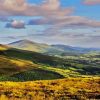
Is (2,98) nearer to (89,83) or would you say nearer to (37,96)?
(37,96)

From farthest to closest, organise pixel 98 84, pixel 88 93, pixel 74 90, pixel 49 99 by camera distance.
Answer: pixel 98 84, pixel 74 90, pixel 88 93, pixel 49 99

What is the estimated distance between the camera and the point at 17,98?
117 feet

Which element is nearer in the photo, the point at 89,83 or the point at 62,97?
the point at 62,97

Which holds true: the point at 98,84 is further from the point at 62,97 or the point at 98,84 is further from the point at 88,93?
the point at 62,97

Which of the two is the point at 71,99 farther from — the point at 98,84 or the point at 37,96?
the point at 98,84

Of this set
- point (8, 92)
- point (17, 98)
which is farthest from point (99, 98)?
point (8, 92)

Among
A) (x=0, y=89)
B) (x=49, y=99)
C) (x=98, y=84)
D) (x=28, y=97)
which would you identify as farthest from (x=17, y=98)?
(x=98, y=84)

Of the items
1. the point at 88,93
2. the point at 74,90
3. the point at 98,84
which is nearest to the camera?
the point at 88,93

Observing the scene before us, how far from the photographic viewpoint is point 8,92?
4059cm

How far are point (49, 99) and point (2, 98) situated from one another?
4.73 metres

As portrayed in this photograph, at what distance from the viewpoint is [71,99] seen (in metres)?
35.9

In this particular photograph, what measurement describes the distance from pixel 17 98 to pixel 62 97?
15.3 ft

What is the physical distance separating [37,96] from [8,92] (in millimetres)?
5519

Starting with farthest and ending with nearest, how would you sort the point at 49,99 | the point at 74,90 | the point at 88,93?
the point at 74,90 < the point at 88,93 < the point at 49,99
